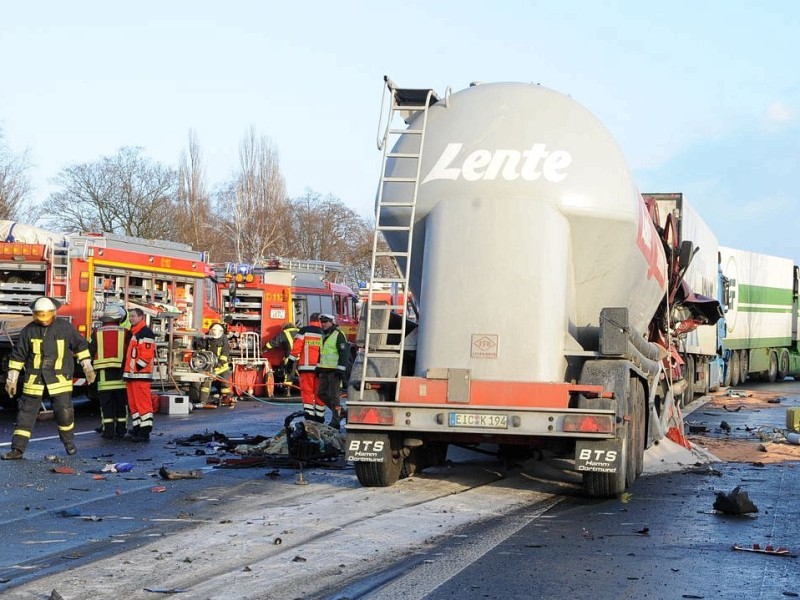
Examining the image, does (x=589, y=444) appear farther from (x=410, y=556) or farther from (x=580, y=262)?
(x=410, y=556)

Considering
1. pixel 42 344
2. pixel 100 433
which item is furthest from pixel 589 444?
pixel 100 433

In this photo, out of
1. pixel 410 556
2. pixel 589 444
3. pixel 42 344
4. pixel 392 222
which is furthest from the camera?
pixel 42 344

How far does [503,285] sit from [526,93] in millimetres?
1860

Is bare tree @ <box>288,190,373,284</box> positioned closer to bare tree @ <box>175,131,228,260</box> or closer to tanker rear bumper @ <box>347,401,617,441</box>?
bare tree @ <box>175,131,228,260</box>

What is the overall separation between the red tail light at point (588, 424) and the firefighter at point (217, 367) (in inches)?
487

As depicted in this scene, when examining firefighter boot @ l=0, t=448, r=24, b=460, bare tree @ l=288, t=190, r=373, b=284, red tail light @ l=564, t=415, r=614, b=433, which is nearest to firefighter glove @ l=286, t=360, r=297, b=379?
firefighter boot @ l=0, t=448, r=24, b=460

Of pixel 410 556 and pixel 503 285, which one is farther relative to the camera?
pixel 503 285

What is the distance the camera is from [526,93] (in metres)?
9.78

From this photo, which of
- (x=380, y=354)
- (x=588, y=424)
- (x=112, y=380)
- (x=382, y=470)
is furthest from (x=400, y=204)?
(x=112, y=380)

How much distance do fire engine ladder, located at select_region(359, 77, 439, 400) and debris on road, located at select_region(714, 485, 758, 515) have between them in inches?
109

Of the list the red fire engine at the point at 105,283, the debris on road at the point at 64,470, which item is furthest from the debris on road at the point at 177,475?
the red fire engine at the point at 105,283

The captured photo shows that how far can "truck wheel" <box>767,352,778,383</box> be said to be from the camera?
3478 cm

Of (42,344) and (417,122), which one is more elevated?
(417,122)

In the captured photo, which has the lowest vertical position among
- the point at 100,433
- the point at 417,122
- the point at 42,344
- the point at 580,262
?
the point at 100,433
